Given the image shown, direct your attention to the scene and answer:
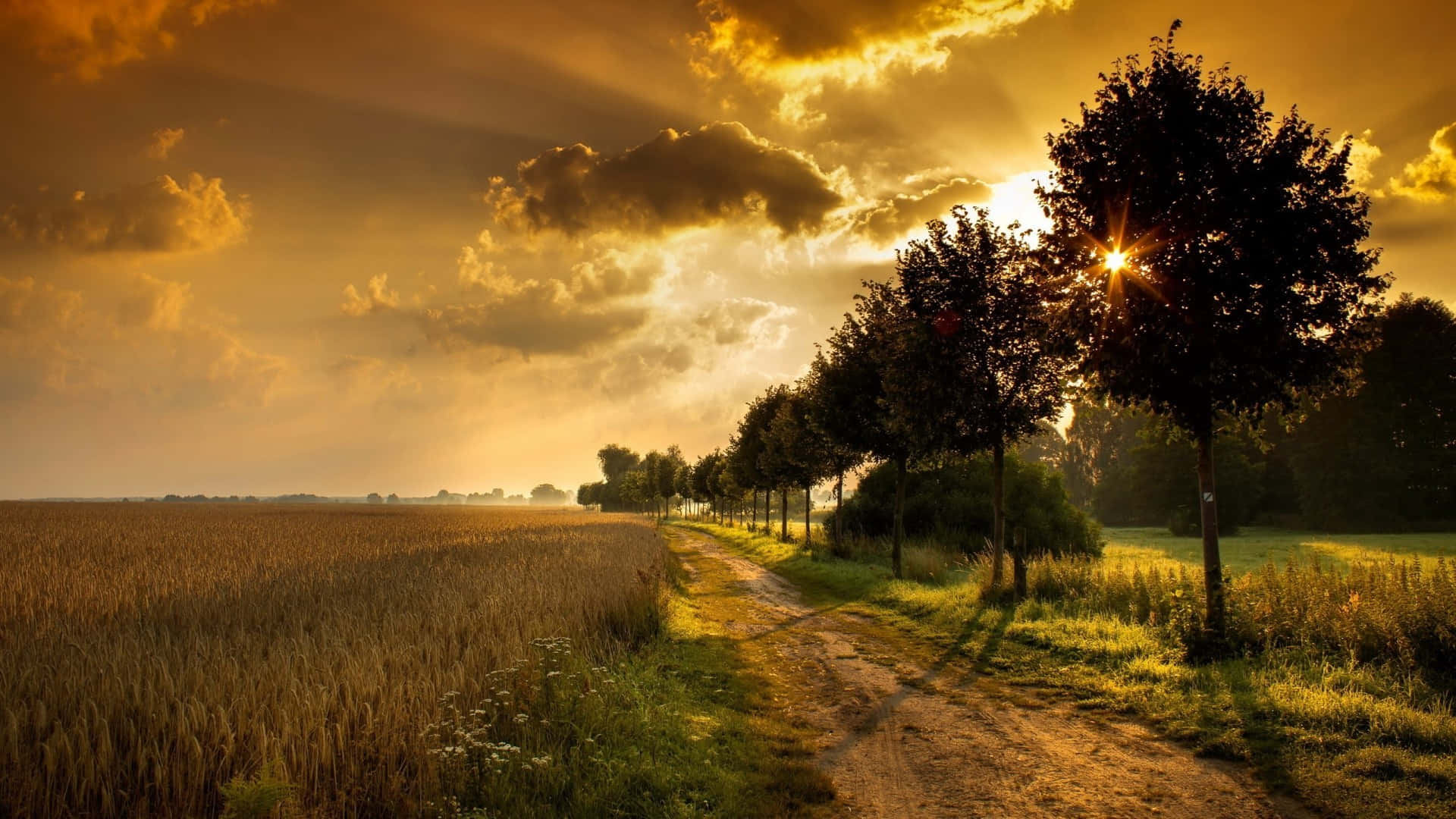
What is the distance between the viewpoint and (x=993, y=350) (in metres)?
17.5

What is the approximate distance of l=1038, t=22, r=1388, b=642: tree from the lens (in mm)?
10336

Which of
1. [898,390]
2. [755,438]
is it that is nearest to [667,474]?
[755,438]

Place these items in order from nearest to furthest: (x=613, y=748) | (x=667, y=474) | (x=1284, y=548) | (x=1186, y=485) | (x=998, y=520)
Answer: (x=613, y=748) < (x=998, y=520) < (x=1284, y=548) < (x=1186, y=485) < (x=667, y=474)

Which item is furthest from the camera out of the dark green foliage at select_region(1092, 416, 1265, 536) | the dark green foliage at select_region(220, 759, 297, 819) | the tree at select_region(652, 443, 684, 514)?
the tree at select_region(652, 443, 684, 514)

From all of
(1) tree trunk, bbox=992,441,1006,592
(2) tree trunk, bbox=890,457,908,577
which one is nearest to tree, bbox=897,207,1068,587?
(1) tree trunk, bbox=992,441,1006,592

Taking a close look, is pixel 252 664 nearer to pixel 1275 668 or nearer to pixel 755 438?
pixel 1275 668

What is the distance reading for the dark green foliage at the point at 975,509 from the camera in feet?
106

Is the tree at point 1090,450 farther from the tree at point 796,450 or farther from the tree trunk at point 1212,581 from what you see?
the tree trunk at point 1212,581

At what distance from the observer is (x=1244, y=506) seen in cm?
5284

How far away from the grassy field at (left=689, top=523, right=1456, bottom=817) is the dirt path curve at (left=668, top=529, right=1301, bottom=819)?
65 centimetres

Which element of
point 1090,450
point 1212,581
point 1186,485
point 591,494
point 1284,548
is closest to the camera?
point 1212,581

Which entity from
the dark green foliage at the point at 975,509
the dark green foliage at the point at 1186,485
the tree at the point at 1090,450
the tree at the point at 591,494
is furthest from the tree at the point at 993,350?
the tree at the point at 591,494

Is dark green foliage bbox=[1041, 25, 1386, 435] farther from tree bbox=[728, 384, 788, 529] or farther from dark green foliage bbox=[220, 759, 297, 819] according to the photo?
tree bbox=[728, 384, 788, 529]

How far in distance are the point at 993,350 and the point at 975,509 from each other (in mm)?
18966
